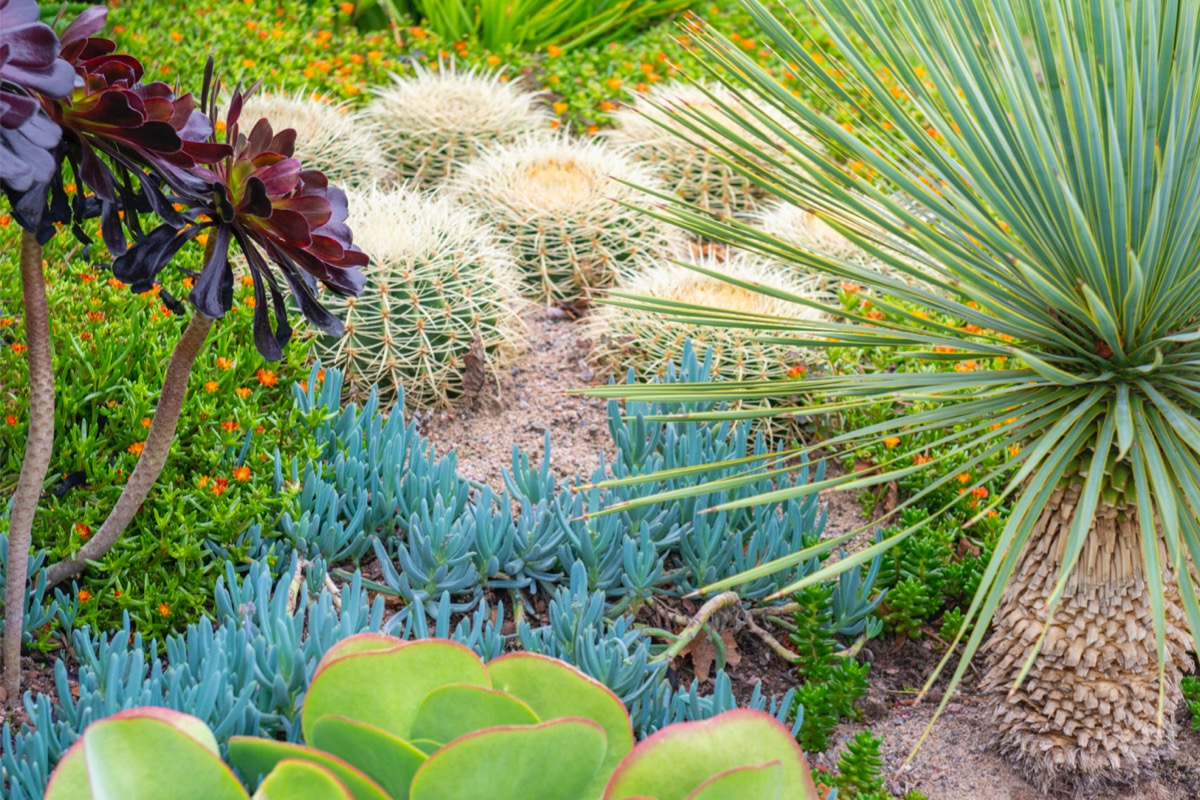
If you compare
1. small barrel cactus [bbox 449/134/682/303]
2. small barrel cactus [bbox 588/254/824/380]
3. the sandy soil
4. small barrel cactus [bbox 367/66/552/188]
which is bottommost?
the sandy soil

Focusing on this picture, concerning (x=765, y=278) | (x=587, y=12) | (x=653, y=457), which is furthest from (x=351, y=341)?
(x=587, y=12)

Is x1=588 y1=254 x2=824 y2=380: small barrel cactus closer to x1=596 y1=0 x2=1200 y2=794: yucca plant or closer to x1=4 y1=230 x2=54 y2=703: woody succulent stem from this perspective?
x1=596 y1=0 x2=1200 y2=794: yucca plant

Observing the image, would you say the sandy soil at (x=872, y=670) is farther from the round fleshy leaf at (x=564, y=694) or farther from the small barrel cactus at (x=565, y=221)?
the round fleshy leaf at (x=564, y=694)

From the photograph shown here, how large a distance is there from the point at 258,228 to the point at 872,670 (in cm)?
157

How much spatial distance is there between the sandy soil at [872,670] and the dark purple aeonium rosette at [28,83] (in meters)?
0.89

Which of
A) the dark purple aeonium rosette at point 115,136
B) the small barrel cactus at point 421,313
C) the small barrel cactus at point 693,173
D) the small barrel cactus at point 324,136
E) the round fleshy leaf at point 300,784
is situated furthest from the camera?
the small barrel cactus at point 693,173

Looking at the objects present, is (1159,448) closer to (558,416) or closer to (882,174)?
(882,174)

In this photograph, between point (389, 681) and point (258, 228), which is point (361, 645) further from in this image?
point (258, 228)

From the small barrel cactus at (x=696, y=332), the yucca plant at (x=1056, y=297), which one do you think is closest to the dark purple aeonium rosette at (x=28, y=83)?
the yucca plant at (x=1056, y=297)

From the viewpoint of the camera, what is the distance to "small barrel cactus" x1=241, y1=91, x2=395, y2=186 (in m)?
3.80

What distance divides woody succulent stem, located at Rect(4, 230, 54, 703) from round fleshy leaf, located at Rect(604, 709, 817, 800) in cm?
106

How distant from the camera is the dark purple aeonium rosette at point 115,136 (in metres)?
1.37

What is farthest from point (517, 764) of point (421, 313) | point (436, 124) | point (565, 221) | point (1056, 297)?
point (436, 124)

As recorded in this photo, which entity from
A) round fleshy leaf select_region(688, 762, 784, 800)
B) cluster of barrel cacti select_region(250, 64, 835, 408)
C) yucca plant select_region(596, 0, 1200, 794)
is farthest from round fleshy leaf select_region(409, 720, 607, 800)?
cluster of barrel cacti select_region(250, 64, 835, 408)
